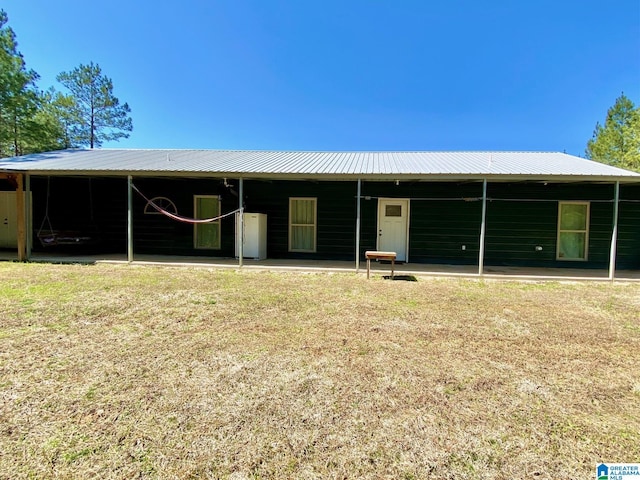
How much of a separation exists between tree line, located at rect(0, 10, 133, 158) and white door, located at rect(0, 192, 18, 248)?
1088 centimetres

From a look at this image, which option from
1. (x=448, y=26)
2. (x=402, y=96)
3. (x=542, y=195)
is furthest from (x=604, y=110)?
(x=542, y=195)

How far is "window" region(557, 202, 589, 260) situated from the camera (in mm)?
8742

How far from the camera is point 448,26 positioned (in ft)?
43.8

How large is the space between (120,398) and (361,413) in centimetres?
170

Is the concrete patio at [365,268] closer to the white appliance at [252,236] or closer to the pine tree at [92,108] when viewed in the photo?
the white appliance at [252,236]

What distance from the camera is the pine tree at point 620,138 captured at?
2094 cm

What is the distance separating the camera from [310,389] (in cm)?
243

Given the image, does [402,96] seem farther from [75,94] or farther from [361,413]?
[75,94]

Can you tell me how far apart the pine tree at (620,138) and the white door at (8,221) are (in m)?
32.0

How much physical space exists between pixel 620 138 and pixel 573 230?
2242cm

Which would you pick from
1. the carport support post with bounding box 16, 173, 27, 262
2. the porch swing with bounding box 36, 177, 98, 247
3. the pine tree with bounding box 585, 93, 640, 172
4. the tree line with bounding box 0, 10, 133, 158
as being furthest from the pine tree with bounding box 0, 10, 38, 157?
the pine tree with bounding box 585, 93, 640, 172

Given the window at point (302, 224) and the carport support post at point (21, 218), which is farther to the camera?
the window at point (302, 224)

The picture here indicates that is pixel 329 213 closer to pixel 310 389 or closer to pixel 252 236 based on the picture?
pixel 252 236

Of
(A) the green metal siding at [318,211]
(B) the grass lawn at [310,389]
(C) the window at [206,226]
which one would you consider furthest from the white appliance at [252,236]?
(B) the grass lawn at [310,389]
